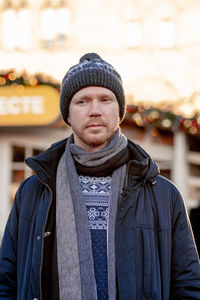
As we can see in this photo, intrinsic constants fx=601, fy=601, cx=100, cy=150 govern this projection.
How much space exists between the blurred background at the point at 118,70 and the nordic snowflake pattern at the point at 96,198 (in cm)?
670

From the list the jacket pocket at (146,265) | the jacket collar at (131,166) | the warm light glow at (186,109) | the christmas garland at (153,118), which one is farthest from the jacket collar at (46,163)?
the warm light glow at (186,109)

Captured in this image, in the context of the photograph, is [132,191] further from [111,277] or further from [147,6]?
[147,6]

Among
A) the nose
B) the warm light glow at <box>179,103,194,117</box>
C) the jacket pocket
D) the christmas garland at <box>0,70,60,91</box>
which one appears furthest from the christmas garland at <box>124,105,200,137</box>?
the jacket pocket

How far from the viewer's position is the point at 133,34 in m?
10.6

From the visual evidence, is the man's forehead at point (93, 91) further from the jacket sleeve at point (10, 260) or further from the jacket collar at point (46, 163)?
the jacket sleeve at point (10, 260)

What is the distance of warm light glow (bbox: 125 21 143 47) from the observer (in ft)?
34.6

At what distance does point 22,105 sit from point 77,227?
7.45 metres

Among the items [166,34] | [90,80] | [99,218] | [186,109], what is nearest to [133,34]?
[166,34]

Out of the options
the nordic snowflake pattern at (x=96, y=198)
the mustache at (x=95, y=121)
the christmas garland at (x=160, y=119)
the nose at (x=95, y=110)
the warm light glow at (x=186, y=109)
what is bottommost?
the nordic snowflake pattern at (x=96, y=198)

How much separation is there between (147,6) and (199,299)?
8.88 m

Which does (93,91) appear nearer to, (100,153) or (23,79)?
(100,153)

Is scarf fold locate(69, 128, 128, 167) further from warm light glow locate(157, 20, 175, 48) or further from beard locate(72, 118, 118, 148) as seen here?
warm light glow locate(157, 20, 175, 48)

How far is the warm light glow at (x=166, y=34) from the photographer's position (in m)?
10.4

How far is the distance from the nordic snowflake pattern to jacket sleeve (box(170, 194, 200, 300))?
0.27 m
